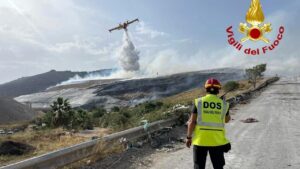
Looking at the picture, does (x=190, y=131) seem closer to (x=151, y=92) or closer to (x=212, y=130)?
(x=212, y=130)

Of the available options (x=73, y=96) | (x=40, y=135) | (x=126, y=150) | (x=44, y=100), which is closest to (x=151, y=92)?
(x=73, y=96)

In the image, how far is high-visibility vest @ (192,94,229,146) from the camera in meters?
6.40

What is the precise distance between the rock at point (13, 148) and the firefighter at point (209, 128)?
11456 millimetres

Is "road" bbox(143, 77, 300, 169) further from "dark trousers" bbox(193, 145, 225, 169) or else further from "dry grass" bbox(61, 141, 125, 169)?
"dark trousers" bbox(193, 145, 225, 169)

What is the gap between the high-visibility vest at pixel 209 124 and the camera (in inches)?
252

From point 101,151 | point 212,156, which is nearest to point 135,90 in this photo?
point 101,151

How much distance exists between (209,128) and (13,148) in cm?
1266

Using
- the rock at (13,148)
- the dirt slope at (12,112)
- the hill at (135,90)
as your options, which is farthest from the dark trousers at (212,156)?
the hill at (135,90)

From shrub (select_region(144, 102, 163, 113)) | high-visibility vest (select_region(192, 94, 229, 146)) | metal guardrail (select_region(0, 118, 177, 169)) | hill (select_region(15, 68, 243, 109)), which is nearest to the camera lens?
high-visibility vest (select_region(192, 94, 229, 146))

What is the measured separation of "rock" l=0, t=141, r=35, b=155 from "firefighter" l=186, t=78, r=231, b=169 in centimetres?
1146

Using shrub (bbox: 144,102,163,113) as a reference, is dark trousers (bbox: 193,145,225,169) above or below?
above

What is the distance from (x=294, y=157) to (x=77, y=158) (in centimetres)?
568

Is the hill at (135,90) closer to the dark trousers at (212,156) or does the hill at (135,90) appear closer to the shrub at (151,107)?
the shrub at (151,107)

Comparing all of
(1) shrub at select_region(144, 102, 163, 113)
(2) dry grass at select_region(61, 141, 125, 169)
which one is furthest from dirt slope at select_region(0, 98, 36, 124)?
(2) dry grass at select_region(61, 141, 125, 169)
